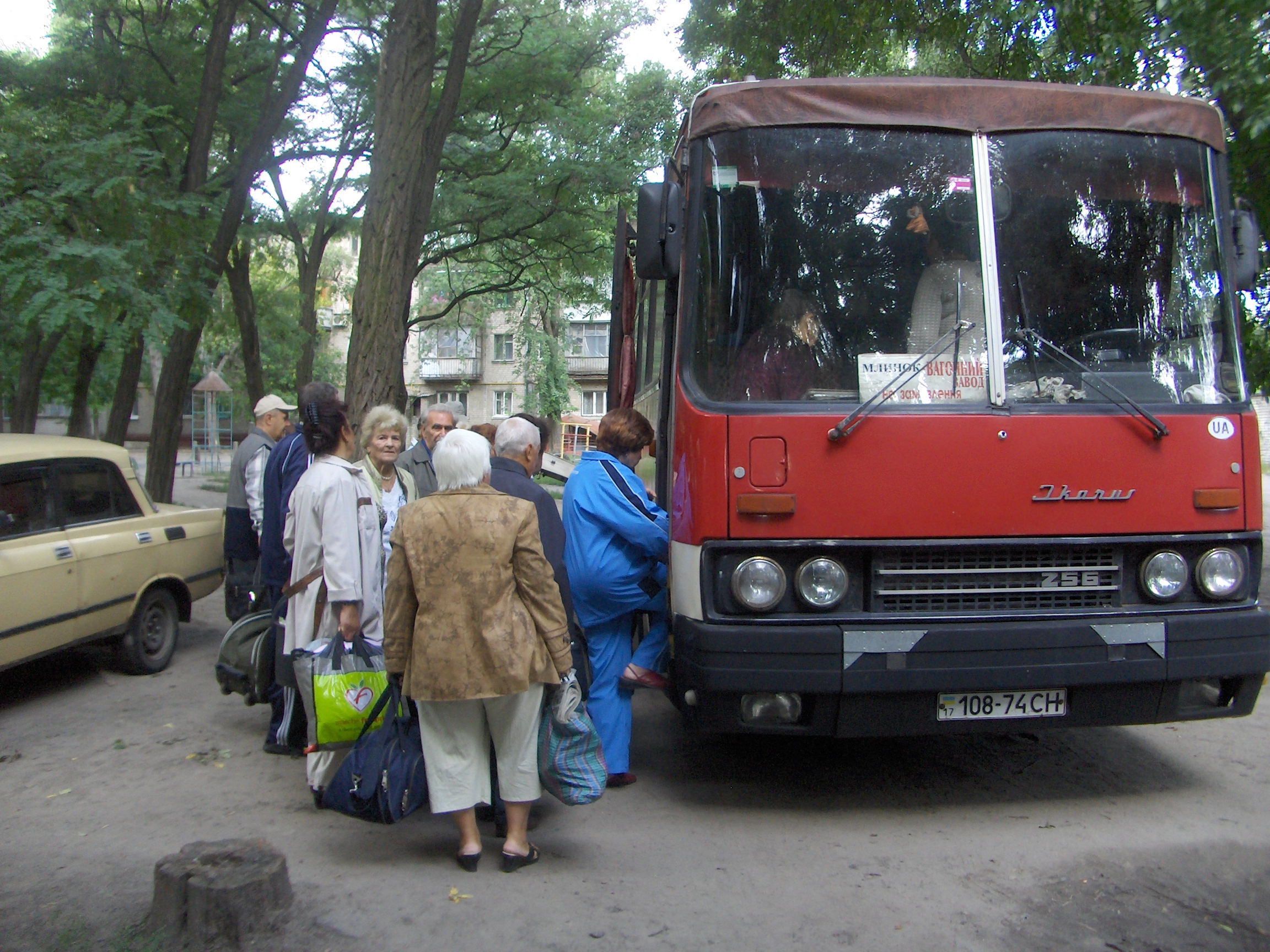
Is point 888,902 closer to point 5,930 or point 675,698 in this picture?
point 675,698

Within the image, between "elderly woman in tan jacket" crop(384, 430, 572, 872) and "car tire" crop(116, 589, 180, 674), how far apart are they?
13.4 feet

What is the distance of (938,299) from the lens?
4586mm

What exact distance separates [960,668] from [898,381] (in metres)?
1.14

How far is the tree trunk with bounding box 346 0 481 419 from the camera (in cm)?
848

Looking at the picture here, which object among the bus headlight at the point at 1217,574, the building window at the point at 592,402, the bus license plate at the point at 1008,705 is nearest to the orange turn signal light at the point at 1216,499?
the bus headlight at the point at 1217,574

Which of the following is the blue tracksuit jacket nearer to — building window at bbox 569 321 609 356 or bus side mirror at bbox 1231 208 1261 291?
bus side mirror at bbox 1231 208 1261 291

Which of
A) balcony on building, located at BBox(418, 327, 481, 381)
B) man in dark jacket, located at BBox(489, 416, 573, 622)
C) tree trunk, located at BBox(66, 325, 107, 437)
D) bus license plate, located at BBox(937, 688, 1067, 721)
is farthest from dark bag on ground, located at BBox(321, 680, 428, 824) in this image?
balcony on building, located at BBox(418, 327, 481, 381)

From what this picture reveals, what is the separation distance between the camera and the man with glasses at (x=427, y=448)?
7020 mm

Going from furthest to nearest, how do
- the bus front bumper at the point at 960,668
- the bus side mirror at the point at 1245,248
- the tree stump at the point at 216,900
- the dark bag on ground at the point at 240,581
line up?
the dark bag on ground at the point at 240,581 → the bus side mirror at the point at 1245,248 → the bus front bumper at the point at 960,668 → the tree stump at the point at 216,900

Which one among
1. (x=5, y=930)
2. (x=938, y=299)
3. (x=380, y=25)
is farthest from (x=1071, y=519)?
(x=380, y=25)

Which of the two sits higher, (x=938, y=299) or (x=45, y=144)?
(x=45, y=144)

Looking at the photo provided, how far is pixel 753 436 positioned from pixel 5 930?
3.08 meters

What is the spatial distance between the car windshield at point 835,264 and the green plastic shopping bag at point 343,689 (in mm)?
1754

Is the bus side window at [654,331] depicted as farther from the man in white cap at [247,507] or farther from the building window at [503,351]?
the building window at [503,351]
